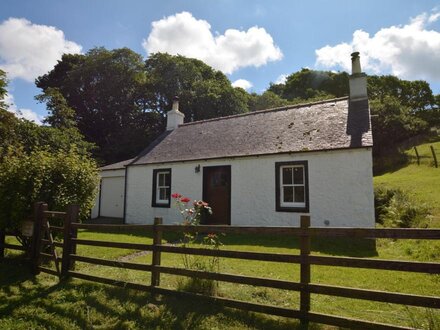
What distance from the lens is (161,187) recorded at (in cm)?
1611

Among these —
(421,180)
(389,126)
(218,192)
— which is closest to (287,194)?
(218,192)

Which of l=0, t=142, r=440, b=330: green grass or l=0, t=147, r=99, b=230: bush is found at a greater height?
l=0, t=147, r=99, b=230: bush

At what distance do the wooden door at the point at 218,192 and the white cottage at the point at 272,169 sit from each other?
4 centimetres

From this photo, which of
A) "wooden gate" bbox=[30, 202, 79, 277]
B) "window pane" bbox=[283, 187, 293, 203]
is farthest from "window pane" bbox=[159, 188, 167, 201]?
"wooden gate" bbox=[30, 202, 79, 277]

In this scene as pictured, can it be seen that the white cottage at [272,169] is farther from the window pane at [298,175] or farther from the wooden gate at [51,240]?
the wooden gate at [51,240]

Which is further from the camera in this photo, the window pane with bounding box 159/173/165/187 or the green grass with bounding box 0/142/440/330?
the window pane with bounding box 159/173/165/187

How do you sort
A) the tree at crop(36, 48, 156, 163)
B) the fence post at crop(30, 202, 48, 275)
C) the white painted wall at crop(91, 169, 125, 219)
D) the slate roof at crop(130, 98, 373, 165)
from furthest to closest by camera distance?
the tree at crop(36, 48, 156, 163) < the white painted wall at crop(91, 169, 125, 219) < the slate roof at crop(130, 98, 373, 165) < the fence post at crop(30, 202, 48, 275)

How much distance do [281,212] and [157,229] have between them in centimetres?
765

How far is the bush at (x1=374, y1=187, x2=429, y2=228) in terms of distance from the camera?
446 inches

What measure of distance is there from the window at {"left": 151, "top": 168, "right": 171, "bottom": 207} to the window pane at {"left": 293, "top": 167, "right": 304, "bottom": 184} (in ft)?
20.9

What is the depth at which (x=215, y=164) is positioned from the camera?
1425 centimetres

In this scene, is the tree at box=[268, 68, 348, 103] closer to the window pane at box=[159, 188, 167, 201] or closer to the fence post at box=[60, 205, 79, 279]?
the window pane at box=[159, 188, 167, 201]

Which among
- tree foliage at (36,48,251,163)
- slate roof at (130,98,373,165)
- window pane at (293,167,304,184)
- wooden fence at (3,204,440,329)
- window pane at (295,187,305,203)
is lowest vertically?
wooden fence at (3,204,440,329)

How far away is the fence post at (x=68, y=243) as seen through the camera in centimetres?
650
